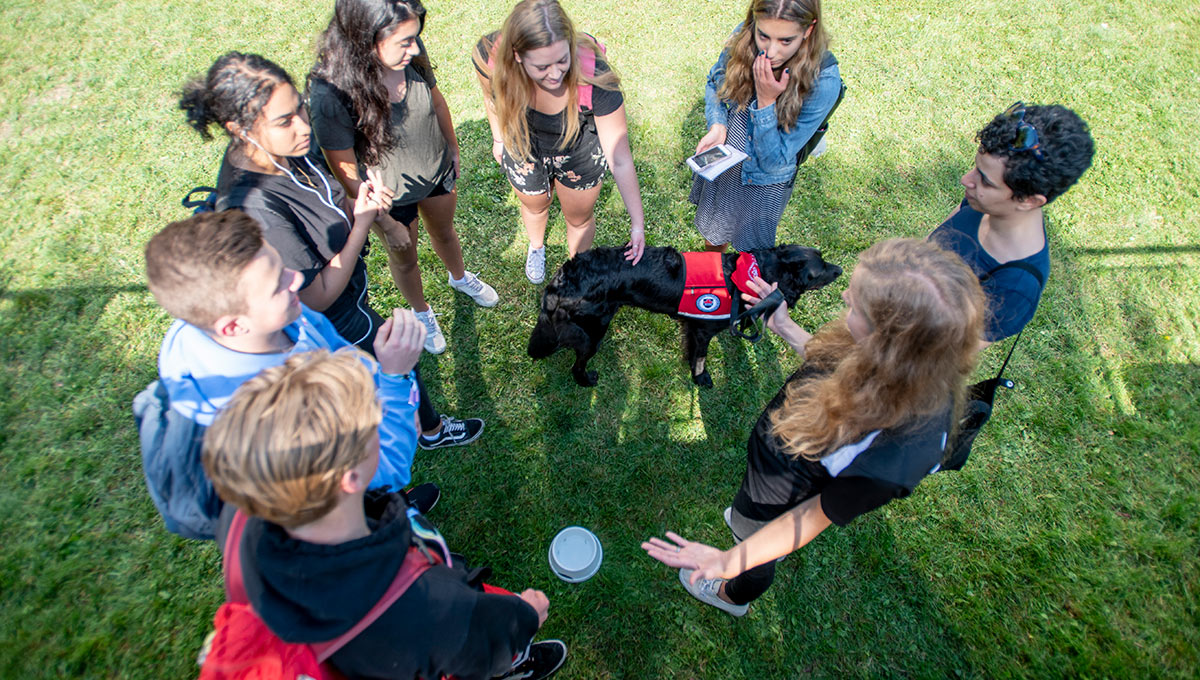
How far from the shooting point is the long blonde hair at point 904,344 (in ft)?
5.07

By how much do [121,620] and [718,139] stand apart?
4.51m

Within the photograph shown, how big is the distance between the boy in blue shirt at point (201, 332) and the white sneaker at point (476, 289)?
234cm

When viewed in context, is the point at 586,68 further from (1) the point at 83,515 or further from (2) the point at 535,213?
(1) the point at 83,515

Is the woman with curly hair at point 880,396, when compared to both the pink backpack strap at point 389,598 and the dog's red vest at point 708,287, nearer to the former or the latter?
the pink backpack strap at point 389,598

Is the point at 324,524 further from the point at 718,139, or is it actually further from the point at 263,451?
the point at 718,139

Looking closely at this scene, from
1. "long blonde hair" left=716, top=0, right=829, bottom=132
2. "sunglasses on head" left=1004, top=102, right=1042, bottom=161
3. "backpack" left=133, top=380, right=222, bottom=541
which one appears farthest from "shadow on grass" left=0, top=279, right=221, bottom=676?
"sunglasses on head" left=1004, top=102, right=1042, bottom=161

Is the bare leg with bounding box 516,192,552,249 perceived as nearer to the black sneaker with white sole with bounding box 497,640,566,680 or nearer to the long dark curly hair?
the long dark curly hair

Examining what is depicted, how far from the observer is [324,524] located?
4.58 feet

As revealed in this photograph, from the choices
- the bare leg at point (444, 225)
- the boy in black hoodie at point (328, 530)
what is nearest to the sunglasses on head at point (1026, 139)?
the boy in black hoodie at point (328, 530)

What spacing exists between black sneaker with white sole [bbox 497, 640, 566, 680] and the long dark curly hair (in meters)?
2.79

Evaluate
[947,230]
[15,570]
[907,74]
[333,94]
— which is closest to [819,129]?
[947,230]

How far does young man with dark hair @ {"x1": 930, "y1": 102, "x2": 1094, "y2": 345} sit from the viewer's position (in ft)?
7.04

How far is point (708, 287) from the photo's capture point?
3.31 meters

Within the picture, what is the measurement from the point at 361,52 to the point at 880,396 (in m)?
2.60
